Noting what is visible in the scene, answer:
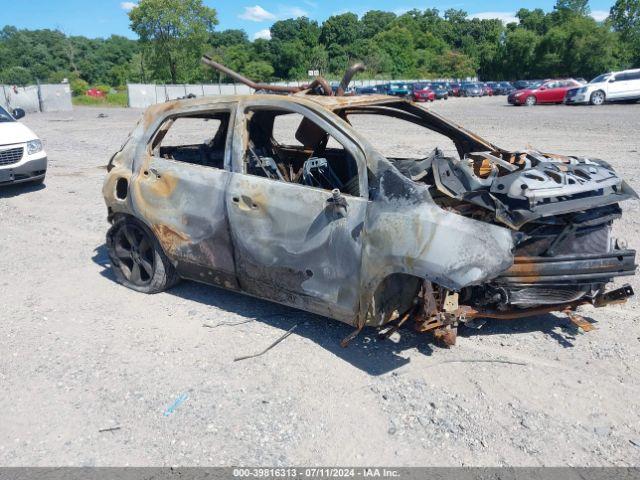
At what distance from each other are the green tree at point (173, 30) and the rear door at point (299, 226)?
61.3m

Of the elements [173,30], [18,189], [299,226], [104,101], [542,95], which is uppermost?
[173,30]

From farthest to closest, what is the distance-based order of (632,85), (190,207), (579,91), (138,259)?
(579,91)
(632,85)
(138,259)
(190,207)

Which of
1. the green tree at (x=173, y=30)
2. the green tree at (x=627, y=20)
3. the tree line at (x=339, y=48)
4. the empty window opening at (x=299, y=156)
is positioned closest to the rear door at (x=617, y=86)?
the empty window opening at (x=299, y=156)

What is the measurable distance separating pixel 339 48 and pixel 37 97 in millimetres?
77954

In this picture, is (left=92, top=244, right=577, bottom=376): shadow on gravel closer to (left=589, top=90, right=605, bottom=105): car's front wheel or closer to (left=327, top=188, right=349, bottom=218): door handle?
(left=327, top=188, right=349, bottom=218): door handle

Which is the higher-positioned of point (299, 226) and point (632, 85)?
point (632, 85)

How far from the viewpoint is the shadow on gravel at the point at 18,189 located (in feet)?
31.5

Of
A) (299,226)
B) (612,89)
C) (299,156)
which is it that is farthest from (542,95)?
(299,226)

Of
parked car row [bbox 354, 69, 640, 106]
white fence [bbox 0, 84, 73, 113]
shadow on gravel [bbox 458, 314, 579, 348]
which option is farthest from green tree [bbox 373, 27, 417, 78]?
shadow on gravel [bbox 458, 314, 579, 348]

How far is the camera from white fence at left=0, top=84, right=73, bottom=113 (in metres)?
42.1

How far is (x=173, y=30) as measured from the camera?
59969 millimetres

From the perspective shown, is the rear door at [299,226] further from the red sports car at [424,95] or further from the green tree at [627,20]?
the green tree at [627,20]

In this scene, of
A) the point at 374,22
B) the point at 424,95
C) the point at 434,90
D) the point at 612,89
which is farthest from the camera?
the point at 374,22

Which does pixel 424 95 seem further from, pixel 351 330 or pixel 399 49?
pixel 399 49
